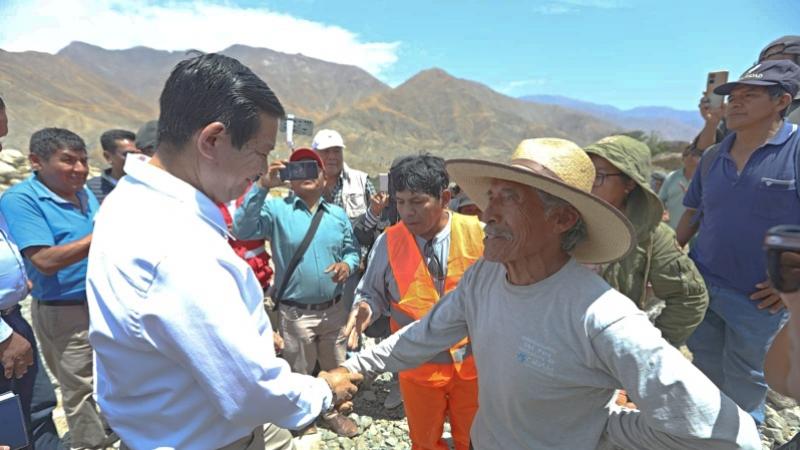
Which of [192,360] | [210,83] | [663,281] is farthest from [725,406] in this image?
[210,83]

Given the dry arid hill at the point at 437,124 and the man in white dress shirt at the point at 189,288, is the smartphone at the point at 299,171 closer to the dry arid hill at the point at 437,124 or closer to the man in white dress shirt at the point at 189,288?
the man in white dress shirt at the point at 189,288

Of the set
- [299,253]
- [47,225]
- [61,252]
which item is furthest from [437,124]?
[61,252]

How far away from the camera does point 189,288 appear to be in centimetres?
120

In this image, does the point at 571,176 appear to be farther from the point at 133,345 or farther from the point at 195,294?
the point at 133,345

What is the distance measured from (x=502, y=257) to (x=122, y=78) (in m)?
144

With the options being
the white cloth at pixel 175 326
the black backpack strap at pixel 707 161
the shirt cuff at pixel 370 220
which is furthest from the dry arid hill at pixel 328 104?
the black backpack strap at pixel 707 161

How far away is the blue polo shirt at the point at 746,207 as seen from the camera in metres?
2.71

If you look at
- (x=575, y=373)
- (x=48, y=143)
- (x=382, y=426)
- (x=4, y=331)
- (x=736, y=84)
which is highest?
(x=736, y=84)

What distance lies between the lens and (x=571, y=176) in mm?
1590

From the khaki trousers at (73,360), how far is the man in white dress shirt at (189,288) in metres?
2.32

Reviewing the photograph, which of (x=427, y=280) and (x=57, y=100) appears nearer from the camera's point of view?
(x=427, y=280)

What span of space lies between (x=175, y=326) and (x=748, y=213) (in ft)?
11.0

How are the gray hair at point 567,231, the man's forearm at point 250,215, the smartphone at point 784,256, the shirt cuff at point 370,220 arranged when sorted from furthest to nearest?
1. the shirt cuff at point 370,220
2. the man's forearm at point 250,215
3. the gray hair at point 567,231
4. the smartphone at point 784,256

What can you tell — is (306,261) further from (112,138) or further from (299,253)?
(112,138)
